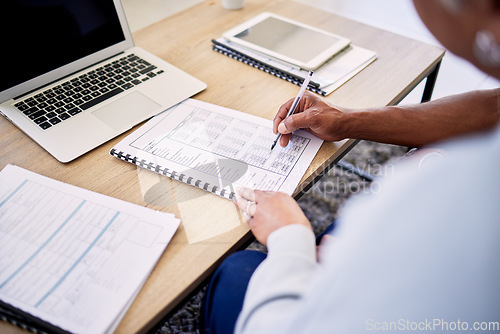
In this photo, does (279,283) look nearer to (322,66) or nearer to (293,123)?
(293,123)

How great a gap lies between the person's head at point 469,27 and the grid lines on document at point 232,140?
37 centimetres

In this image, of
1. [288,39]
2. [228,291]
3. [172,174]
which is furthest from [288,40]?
[228,291]

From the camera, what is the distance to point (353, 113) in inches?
33.4

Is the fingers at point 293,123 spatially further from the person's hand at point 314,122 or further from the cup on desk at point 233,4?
the cup on desk at point 233,4

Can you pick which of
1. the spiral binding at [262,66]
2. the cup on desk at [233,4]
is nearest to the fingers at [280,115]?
the spiral binding at [262,66]

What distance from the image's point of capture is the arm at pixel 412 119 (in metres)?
0.84

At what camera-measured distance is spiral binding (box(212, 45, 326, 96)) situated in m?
0.98

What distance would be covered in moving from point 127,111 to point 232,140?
289 mm

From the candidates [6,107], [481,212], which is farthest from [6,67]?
[481,212]

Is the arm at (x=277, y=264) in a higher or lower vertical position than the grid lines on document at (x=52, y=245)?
lower

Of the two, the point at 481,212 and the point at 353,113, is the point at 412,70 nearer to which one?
the point at 353,113

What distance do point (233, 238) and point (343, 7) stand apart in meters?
2.70

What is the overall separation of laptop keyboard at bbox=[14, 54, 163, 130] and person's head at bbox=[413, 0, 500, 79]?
0.73 metres

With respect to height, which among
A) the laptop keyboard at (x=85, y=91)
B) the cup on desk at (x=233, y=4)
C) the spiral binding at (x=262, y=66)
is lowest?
the spiral binding at (x=262, y=66)
